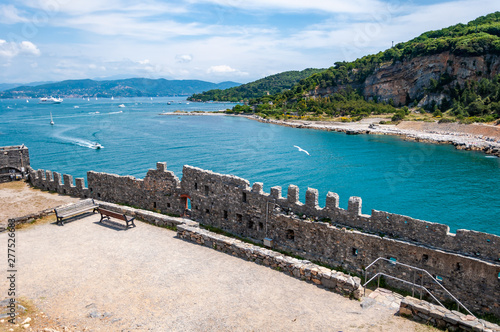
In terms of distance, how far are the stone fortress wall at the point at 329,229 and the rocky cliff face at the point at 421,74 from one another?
98.5 m

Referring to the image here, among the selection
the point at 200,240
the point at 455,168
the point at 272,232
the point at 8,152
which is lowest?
the point at 455,168

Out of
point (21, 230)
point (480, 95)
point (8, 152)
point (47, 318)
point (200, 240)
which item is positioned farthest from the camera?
point (480, 95)

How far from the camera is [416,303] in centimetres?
932

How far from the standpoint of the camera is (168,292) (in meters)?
10.3

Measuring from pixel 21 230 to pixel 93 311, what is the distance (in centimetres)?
860

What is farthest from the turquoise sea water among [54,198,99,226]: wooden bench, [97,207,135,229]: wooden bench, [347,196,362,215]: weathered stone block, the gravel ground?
the gravel ground

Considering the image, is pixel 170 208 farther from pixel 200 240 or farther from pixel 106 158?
pixel 106 158

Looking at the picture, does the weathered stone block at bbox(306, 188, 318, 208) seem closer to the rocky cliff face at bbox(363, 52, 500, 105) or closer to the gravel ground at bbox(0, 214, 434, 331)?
the gravel ground at bbox(0, 214, 434, 331)

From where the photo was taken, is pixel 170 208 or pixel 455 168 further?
pixel 455 168

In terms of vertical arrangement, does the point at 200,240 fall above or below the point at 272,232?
above

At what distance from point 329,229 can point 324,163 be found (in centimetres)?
4245

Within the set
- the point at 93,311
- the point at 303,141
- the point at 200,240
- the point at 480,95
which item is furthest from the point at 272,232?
the point at 480,95

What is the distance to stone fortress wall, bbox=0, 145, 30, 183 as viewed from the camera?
87.5 ft

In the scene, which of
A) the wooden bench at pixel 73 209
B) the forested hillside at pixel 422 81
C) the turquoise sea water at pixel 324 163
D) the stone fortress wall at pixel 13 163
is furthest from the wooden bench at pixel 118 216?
the forested hillside at pixel 422 81
